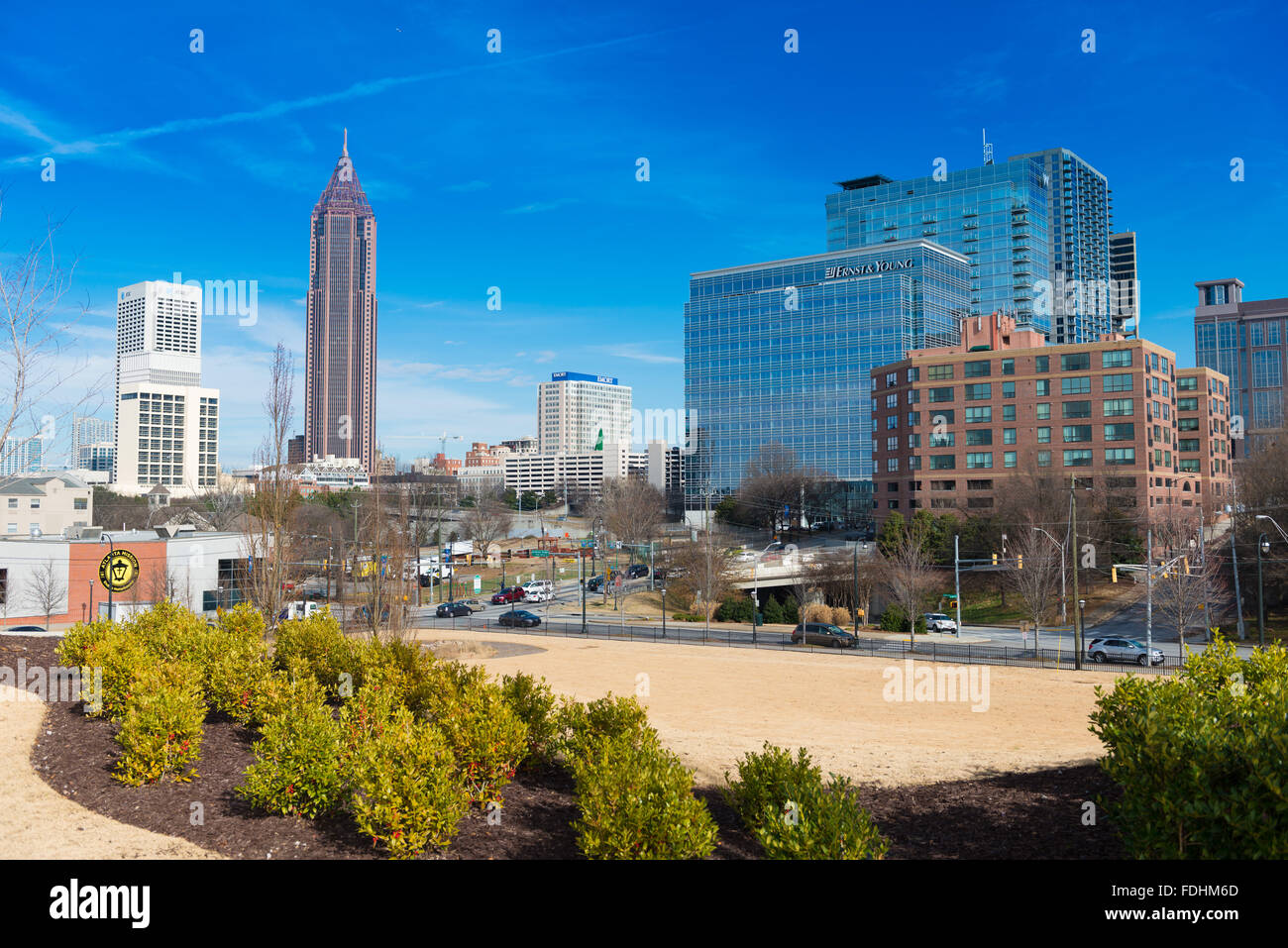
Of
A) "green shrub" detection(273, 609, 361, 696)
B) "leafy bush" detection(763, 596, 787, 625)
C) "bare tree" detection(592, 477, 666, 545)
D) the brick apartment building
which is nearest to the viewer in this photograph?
"green shrub" detection(273, 609, 361, 696)

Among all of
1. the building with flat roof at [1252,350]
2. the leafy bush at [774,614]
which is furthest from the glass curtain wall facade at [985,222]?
the leafy bush at [774,614]

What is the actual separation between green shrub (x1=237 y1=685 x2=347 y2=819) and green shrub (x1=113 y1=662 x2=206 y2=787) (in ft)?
6.23

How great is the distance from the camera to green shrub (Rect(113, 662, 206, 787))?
1153cm

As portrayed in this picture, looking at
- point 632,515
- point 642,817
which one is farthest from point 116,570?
point 632,515

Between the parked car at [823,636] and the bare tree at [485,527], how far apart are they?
6203cm

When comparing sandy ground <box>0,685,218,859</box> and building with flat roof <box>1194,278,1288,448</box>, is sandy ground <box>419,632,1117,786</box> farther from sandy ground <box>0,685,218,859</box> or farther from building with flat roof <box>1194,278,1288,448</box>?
building with flat roof <box>1194,278,1288,448</box>

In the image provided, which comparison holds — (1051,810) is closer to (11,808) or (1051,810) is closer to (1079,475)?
(11,808)

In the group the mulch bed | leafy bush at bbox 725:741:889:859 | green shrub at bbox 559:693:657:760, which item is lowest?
the mulch bed

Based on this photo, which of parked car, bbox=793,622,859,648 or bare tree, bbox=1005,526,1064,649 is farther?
bare tree, bbox=1005,526,1064,649

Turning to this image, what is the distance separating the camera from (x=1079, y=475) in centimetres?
7831

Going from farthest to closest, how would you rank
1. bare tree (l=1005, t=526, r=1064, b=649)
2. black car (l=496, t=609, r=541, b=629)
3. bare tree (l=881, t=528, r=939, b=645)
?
1. black car (l=496, t=609, r=541, b=629)
2. bare tree (l=881, t=528, r=939, b=645)
3. bare tree (l=1005, t=526, r=1064, b=649)

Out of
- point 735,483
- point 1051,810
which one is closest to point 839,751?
point 1051,810

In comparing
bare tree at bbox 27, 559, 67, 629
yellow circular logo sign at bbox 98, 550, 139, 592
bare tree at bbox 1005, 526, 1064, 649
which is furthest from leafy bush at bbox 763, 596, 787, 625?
yellow circular logo sign at bbox 98, 550, 139, 592

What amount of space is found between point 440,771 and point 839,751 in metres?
11.1
